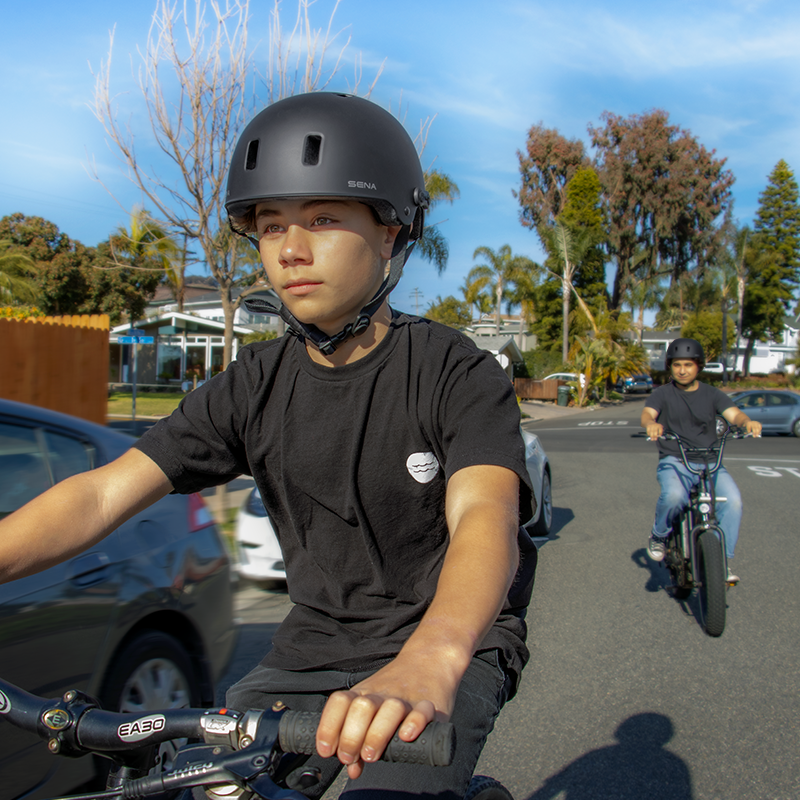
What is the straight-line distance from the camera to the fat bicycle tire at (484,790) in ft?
5.90

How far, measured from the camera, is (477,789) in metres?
1.82

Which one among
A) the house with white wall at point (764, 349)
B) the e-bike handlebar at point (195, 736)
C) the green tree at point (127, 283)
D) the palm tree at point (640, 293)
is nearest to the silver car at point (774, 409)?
the e-bike handlebar at point (195, 736)

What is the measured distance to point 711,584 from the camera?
17.1 feet

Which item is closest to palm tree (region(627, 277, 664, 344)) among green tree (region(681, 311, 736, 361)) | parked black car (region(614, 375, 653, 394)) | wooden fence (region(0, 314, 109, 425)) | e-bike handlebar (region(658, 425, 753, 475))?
parked black car (region(614, 375, 653, 394))

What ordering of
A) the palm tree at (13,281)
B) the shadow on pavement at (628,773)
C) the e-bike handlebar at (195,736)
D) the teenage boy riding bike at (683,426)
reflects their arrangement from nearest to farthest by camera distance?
the e-bike handlebar at (195,736), the shadow on pavement at (628,773), the teenage boy riding bike at (683,426), the palm tree at (13,281)

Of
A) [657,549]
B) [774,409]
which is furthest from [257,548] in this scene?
[774,409]

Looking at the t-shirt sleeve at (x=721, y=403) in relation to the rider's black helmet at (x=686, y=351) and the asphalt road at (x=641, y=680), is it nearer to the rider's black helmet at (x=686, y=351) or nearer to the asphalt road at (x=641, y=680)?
the rider's black helmet at (x=686, y=351)

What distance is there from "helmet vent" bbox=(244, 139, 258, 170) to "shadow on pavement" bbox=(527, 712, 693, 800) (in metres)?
2.77

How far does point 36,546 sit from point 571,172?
57770 millimetres

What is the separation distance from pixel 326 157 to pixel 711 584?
15.0ft

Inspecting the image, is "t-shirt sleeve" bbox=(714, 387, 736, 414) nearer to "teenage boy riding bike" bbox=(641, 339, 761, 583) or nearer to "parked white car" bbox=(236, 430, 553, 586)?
"teenage boy riding bike" bbox=(641, 339, 761, 583)

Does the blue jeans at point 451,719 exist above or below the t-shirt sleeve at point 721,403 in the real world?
below

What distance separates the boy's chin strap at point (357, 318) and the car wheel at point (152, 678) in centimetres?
185

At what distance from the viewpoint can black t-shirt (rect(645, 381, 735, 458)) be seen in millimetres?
6430
